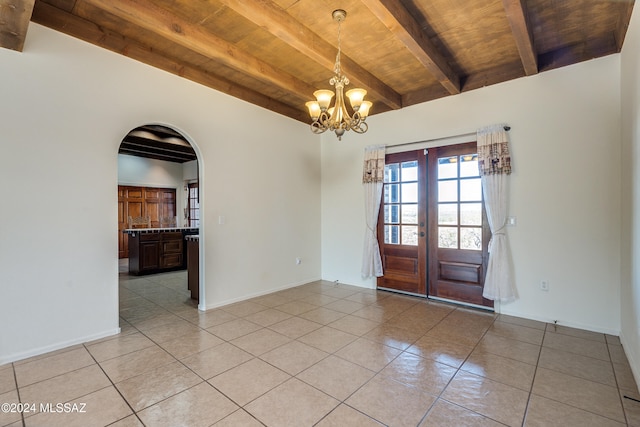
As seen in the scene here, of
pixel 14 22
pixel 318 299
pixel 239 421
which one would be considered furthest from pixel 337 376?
pixel 14 22

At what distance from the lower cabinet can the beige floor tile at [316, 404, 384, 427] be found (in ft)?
18.8

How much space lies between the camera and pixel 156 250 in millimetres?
6410

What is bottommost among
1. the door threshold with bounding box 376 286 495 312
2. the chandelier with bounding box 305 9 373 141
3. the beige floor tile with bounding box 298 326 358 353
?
the beige floor tile with bounding box 298 326 358 353

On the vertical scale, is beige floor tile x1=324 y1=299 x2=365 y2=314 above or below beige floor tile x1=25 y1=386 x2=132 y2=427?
below

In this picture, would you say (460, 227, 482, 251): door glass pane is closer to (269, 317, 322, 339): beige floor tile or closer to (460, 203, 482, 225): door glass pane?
(460, 203, 482, 225): door glass pane

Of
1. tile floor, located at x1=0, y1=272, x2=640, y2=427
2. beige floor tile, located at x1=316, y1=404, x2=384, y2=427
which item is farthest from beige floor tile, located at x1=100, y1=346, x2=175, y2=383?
beige floor tile, located at x1=316, y1=404, x2=384, y2=427

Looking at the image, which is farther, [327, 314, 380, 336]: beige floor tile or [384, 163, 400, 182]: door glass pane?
[384, 163, 400, 182]: door glass pane

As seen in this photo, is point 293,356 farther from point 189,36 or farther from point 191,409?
point 189,36

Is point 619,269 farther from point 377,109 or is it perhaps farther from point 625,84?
point 377,109

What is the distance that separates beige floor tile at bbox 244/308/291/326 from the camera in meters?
3.51

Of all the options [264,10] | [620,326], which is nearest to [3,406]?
[264,10]

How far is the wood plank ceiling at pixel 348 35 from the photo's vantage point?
254 centimetres

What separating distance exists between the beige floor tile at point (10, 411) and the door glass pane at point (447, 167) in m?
4.78

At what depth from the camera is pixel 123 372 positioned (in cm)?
239
